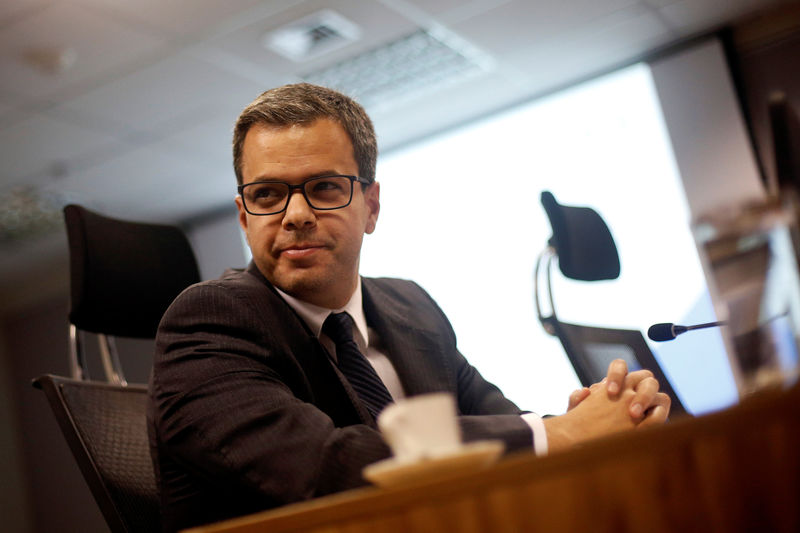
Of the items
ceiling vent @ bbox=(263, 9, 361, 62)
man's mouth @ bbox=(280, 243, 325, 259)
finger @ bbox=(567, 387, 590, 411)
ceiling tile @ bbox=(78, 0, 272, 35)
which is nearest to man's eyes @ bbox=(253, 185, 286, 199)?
man's mouth @ bbox=(280, 243, 325, 259)

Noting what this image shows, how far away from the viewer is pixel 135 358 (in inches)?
279

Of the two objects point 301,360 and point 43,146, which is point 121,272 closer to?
point 301,360

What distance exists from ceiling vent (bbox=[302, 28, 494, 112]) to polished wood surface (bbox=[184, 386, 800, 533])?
4.13 metres

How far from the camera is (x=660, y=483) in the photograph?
58 cm

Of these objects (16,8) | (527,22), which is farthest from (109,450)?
(527,22)

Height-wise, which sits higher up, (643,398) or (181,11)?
(181,11)

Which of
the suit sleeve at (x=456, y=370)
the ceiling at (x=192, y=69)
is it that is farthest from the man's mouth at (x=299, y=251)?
the ceiling at (x=192, y=69)

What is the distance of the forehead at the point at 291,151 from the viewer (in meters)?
1.43

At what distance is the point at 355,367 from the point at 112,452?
49 cm

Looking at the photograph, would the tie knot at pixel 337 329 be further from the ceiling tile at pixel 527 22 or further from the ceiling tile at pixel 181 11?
the ceiling tile at pixel 527 22

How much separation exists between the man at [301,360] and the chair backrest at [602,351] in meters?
0.22

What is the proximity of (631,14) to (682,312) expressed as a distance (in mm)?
1835

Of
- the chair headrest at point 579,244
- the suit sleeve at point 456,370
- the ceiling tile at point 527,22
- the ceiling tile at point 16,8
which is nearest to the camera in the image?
the suit sleeve at point 456,370

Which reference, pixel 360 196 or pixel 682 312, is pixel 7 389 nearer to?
pixel 682 312
